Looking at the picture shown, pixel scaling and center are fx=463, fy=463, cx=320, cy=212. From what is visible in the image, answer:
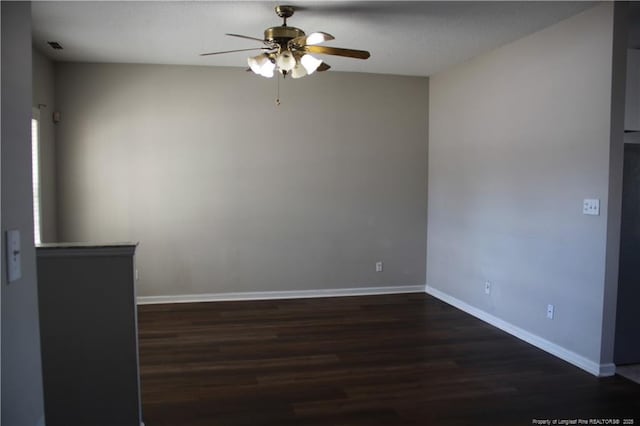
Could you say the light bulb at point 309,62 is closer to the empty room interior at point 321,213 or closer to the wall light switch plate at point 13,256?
the empty room interior at point 321,213

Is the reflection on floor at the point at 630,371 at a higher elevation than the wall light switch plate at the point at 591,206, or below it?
below

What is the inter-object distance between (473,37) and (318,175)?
229 cm

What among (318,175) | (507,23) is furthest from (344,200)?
(507,23)

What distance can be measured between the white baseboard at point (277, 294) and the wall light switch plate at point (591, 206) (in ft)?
8.99

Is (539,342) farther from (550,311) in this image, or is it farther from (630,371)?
(630,371)

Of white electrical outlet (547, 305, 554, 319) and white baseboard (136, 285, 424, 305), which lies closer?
white electrical outlet (547, 305, 554, 319)

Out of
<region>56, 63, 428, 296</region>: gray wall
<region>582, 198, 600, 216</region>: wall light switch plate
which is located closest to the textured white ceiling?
<region>56, 63, 428, 296</region>: gray wall

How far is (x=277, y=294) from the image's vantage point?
18.2 feet

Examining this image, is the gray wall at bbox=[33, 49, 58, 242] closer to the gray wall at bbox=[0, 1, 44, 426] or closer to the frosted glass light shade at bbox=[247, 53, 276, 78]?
the frosted glass light shade at bbox=[247, 53, 276, 78]

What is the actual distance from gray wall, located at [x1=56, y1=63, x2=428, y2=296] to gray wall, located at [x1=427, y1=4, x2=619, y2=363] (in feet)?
2.25

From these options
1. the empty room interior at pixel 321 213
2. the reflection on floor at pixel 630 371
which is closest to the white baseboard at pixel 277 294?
the empty room interior at pixel 321 213

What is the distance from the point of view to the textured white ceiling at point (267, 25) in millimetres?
3412

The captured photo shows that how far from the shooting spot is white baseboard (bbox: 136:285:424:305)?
17.5ft

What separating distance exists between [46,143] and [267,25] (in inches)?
107
